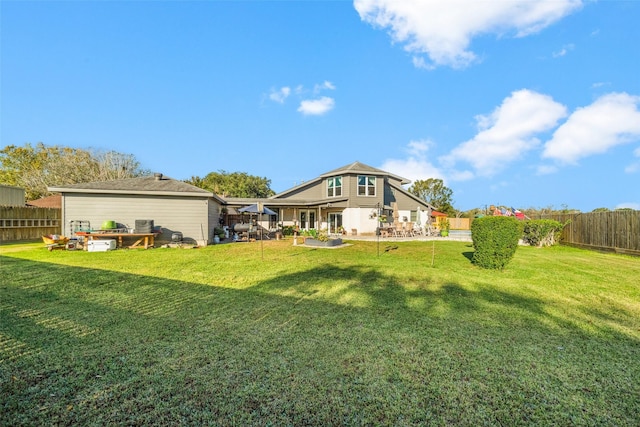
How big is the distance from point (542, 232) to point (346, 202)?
12.0 m

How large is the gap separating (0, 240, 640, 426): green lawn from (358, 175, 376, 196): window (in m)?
15.4

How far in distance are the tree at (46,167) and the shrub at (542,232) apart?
124 feet

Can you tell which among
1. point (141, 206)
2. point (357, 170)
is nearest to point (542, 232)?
point (357, 170)

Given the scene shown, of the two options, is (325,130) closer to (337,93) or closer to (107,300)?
(337,93)

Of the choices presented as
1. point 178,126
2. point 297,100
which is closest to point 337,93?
point 297,100

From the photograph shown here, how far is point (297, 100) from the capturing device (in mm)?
23141

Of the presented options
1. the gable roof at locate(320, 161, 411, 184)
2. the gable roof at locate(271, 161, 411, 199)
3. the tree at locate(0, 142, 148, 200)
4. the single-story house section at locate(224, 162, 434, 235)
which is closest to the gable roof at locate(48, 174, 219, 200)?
the single-story house section at locate(224, 162, 434, 235)

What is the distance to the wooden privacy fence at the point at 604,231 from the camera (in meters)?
11.3

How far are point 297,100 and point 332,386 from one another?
23.4m

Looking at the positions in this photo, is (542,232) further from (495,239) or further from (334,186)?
(334,186)

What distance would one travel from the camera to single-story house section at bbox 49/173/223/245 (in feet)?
44.3

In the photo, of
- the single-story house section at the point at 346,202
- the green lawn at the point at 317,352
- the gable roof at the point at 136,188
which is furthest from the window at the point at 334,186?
the green lawn at the point at 317,352

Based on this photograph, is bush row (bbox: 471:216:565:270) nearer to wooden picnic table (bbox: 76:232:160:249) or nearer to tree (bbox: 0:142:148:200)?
wooden picnic table (bbox: 76:232:160:249)

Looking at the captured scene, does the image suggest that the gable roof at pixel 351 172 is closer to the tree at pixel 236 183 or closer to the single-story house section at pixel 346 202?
the single-story house section at pixel 346 202
